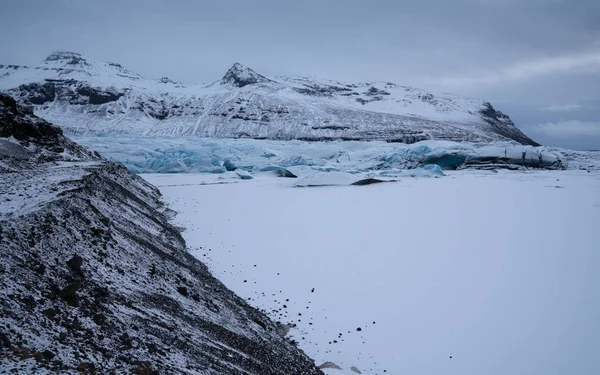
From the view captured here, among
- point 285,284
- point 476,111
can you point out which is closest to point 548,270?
point 285,284

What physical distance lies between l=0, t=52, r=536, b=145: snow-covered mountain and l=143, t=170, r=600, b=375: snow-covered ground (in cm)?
4643

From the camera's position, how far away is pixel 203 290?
3.67 m

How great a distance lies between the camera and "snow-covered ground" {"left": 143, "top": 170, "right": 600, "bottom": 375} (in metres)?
3.30

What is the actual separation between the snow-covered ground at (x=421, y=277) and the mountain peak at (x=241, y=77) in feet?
287

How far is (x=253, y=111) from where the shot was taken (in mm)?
66562

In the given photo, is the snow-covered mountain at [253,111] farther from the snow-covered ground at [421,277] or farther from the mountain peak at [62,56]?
the snow-covered ground at [421,277]

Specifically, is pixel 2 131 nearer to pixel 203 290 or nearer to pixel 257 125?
pixel 203 290

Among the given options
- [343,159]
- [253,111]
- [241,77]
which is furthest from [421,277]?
[241,77]

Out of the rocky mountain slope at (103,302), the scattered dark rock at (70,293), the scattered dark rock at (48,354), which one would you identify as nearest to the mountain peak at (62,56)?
the rocky mountain slope at (103,302)

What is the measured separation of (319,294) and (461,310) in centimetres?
158

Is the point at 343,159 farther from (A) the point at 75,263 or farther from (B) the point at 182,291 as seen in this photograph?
(A) the point at 75,263

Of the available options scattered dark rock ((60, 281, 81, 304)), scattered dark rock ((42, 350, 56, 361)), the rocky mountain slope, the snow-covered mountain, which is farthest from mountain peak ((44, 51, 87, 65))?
scattered dark rock ((42, 350, 56, 361))

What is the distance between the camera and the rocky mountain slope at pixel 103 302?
1.90 meters

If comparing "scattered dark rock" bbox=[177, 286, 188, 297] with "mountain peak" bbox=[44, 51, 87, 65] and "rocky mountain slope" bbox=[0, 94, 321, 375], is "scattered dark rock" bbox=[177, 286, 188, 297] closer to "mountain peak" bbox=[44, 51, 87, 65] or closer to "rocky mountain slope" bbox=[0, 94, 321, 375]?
"rocky mountain slope" bbox=[0, 94, 321, 375]
